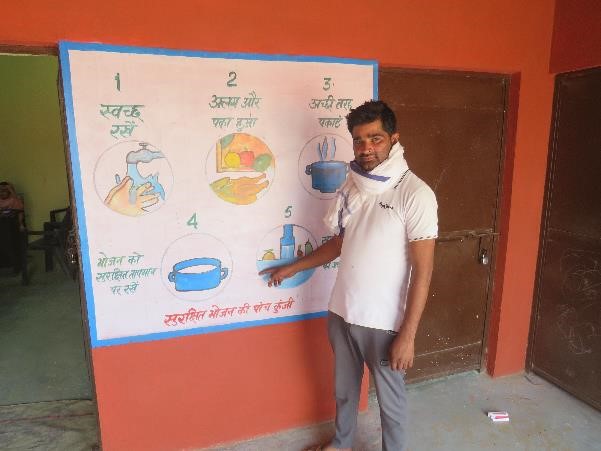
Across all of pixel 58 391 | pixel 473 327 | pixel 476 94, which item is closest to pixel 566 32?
pixel 476 94

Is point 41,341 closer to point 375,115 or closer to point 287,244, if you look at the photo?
point 287,244

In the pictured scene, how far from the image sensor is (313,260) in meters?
1.95

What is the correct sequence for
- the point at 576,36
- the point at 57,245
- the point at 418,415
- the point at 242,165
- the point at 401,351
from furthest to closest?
the point at 57,245, the point at 418,415, the point at 576,36, the point at 242,165, the point at 401,351

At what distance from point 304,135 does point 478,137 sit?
1.07m

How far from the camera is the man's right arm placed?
193 centimetres

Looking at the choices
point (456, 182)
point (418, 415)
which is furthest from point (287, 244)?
point (418, 415)

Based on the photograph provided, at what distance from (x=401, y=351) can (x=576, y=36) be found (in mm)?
1878

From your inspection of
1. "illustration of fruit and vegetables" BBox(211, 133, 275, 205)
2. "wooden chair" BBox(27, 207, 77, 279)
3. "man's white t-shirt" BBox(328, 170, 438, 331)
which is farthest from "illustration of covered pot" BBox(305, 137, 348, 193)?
"wooden chair" BBox(27, 207, 77, 279)

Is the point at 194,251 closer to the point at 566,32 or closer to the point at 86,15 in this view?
the point at 86,15

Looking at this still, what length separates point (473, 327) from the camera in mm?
2672

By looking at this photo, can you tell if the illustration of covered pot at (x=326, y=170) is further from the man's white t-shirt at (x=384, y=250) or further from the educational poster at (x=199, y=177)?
the man's white t-shirt at (x=384, y=250)

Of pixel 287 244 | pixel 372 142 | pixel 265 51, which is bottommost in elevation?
pixel 287 244

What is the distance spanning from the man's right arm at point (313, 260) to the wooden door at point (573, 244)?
4.61 feet

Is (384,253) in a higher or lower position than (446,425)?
higher
